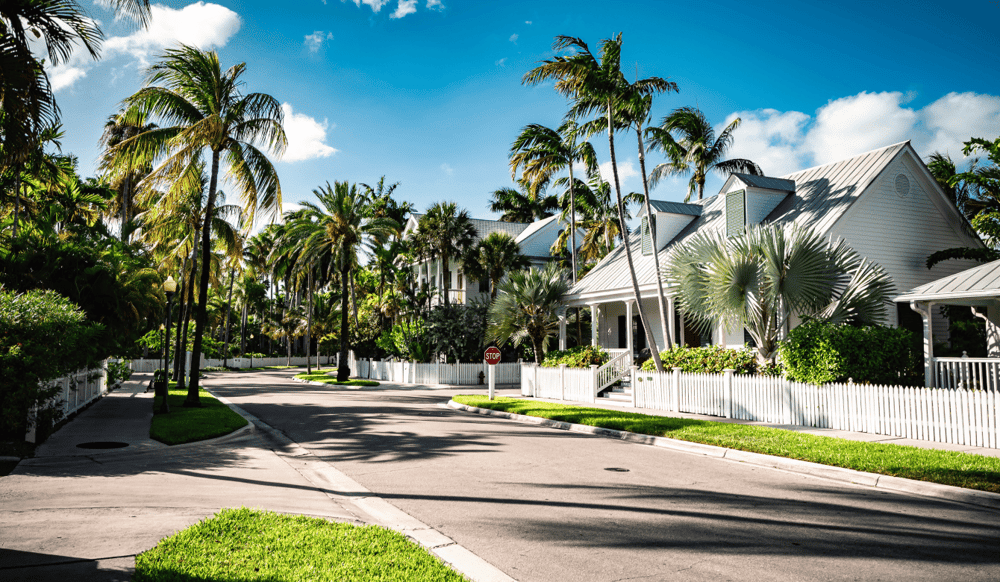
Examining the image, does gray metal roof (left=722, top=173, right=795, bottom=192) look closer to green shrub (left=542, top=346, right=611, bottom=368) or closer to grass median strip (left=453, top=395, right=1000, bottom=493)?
green shrub (left=542, top=346, right=611, bottom=368)

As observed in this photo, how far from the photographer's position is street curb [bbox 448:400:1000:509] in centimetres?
780

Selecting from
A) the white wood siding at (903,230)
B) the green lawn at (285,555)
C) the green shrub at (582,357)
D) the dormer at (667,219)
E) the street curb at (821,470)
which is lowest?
the street curb at (821,470)

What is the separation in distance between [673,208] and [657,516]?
20523 millimetres

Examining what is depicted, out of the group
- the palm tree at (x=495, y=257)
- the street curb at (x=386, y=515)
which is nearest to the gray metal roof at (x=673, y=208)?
the palm tree at (x=495, y=257)

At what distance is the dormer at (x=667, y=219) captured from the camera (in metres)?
25.6

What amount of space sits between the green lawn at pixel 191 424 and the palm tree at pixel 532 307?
1267cm

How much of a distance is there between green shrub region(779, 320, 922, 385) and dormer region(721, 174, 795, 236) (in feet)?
25.0

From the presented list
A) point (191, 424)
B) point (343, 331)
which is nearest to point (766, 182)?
point (191, 424)

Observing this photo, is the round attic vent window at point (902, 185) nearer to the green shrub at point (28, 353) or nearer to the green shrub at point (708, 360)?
the green shrub at point (708, 360)

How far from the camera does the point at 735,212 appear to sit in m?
22.5

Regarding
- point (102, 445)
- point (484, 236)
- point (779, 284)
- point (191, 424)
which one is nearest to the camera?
point (102, 445)

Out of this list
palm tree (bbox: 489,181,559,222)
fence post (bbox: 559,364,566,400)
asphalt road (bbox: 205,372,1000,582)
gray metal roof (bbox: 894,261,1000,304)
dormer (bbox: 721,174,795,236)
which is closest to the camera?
asphalt road (bbox: 205,372,1000,582)

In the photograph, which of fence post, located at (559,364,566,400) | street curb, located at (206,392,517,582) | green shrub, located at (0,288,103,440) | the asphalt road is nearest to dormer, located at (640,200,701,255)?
fence post, located at (559,364,566,400)

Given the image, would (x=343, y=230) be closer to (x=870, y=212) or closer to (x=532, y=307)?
(x=532, y=307)
